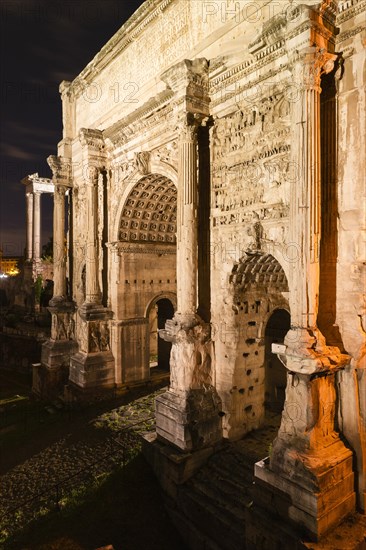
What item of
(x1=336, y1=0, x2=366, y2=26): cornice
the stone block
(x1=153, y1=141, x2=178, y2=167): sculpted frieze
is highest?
(x1=336, y1=0, x2=366, y2=26): cornice

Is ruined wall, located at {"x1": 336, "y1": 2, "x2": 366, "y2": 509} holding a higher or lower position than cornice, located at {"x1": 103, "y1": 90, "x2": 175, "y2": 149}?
lower

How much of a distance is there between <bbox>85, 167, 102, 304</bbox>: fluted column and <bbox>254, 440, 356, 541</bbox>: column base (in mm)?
8634

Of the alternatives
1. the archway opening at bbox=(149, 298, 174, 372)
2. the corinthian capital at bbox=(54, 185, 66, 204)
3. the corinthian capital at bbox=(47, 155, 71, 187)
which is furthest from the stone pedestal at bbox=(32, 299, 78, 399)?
the corinthian capital at bbox=(47, 155, 71, 187)

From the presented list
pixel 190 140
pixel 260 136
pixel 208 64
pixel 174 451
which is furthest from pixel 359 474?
pixel 208 64

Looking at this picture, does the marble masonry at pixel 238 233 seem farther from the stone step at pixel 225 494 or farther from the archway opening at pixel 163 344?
the archway opening at pixel 163 344

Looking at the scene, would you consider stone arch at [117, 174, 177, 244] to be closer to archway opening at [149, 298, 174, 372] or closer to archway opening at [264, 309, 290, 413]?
archway opening at [149, 298, 174, 372]

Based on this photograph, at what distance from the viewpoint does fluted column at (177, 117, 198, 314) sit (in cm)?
866

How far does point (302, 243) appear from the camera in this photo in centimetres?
638

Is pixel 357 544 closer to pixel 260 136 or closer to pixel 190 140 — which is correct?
pixel 260 136

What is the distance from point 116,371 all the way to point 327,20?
36.8 feet

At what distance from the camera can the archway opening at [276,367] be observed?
1146 centimetres

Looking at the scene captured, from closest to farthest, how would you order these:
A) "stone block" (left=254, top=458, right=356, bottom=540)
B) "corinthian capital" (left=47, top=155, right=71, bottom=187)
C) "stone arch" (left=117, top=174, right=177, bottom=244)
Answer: "stone block" (left=254, top=458, right=356, bottom=540) → "stone arch" (left=117, top=174, right=177, bottom=244) → "corinthian capital" (left=47, top=155, right=71, bottom=187)

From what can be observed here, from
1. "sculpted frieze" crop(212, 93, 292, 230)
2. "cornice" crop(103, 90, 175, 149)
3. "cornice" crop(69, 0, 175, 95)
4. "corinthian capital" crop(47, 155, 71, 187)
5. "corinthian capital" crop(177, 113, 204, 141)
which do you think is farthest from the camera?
"corinthian capital" crop(47, 155, 71, 187)

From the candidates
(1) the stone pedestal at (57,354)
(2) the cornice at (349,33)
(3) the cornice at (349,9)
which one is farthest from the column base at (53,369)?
(3) the cornice at (349,9)
